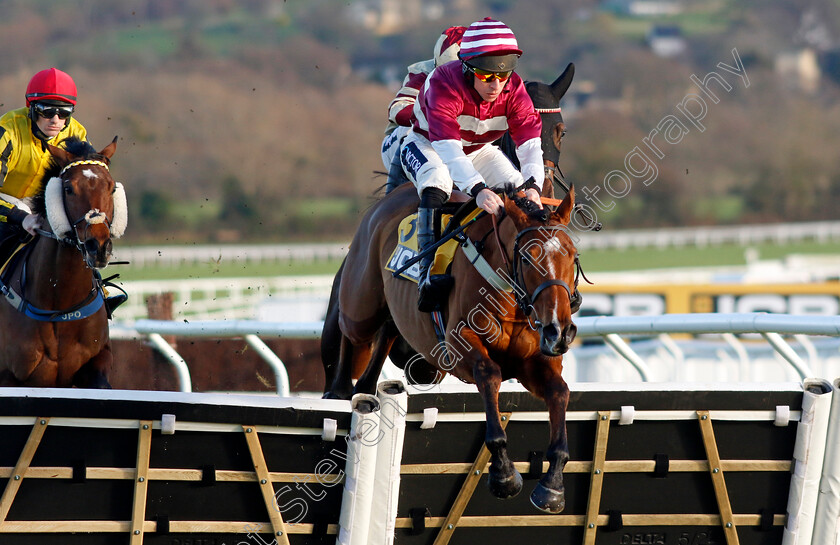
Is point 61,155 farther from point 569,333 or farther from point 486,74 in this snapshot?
point 569,333

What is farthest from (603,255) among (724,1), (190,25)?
(724,1)

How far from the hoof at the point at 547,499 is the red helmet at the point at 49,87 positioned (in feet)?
10.7

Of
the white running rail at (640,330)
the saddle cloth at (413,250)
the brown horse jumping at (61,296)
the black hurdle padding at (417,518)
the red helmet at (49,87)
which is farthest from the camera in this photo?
the red helmet at (49,87)

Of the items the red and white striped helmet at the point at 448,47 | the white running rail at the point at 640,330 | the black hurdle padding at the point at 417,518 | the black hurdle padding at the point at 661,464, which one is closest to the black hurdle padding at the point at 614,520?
the black hurdle padding at the point at 661,464

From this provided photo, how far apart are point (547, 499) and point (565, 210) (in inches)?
43.7

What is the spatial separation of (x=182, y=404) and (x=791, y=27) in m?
57.6

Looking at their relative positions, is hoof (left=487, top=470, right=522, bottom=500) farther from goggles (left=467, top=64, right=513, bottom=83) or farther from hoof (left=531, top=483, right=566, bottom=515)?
goggles (left=467, top=64, right=513, bottom=83)

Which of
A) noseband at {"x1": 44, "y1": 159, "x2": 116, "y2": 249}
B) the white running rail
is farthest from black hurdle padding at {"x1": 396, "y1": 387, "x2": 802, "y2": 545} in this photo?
noseband at {"x1": 44, "y1": 159, "x2": 116, "y2": 249}

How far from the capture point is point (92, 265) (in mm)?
5301

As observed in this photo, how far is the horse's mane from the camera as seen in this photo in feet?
18.7

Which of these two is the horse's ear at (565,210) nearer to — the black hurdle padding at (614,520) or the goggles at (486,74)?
the goggles at (486,74)

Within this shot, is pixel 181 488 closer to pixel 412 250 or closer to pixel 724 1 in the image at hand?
pixel 412 250

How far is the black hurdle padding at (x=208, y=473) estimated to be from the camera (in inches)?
163

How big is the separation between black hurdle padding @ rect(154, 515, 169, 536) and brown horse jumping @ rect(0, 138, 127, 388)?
1712 mm
